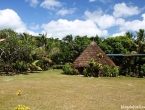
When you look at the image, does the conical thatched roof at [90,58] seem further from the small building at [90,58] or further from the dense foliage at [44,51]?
the dense foliage at [44,51]

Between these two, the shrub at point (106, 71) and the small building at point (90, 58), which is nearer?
the shrub at point (106, 71)

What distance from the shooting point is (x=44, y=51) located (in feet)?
94.3

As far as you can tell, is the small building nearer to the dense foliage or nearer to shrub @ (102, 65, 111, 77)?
shrub @ (102, 65, 111, 77)

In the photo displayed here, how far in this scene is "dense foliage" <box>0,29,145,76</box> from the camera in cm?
2275

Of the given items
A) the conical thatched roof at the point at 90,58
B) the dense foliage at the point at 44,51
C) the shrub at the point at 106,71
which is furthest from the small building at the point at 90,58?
the dense foliage at the point at 44,51

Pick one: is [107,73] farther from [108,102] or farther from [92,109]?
[92,109]

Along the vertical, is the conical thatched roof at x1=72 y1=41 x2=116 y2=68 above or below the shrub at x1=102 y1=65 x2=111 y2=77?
above

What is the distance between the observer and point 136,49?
111 feet

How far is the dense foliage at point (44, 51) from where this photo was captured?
22750 millimetres

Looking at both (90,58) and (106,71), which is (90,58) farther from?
(106,71)

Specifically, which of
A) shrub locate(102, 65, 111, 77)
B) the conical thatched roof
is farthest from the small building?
shrub locate(102, 65, 111, 77)

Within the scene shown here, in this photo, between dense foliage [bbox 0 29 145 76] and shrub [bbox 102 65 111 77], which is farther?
dense foliage [bbox 0 29 145 76]

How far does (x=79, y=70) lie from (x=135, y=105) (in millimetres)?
14671

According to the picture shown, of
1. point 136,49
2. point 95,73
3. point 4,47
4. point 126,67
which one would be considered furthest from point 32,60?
point 136,49
